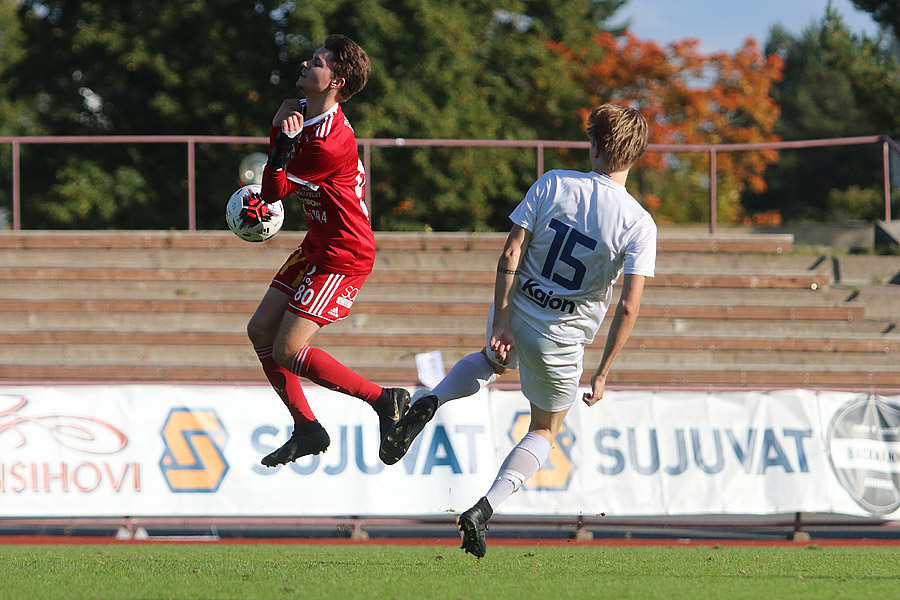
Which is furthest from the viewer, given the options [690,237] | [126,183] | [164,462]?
[126,183]

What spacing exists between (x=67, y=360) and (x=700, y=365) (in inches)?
315

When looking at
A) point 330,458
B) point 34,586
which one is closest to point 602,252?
point 34,586

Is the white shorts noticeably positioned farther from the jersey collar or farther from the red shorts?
the jersey collar

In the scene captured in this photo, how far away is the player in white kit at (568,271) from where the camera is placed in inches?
194

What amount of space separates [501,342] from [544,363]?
0.90ft

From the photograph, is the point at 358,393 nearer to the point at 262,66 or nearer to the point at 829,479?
the point at 829,479

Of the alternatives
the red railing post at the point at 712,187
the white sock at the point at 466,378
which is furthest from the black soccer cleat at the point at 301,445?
the red railing post at the point at 712,187

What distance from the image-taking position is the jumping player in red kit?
5.39 meters

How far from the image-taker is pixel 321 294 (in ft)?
18.5

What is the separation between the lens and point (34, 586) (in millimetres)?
6047

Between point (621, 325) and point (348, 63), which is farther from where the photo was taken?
point (348, 63)

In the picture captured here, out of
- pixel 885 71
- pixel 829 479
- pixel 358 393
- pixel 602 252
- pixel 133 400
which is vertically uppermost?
pixel 885 71

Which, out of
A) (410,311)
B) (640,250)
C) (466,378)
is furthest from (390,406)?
(410,311)

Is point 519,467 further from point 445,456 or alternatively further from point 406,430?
point 445,456
